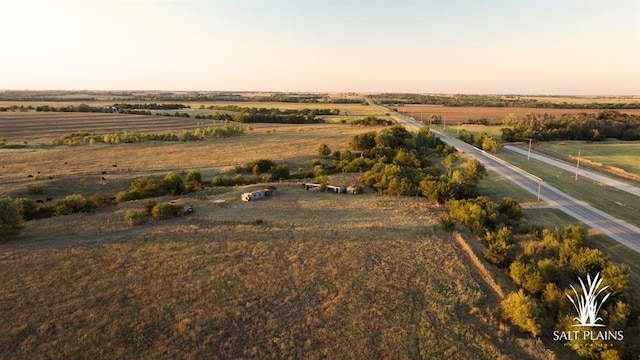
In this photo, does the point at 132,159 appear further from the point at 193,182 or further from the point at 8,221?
the point at 8,221

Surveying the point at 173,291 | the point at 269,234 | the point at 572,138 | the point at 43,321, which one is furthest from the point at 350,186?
the point at 572,138

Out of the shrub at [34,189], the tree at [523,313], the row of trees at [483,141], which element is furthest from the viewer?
the row of trees at [483,141]

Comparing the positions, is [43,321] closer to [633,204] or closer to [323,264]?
[323,264]

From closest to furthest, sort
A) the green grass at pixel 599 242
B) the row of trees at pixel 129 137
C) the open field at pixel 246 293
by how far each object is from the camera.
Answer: the open field at pixel 246 293 < the green grass at pixel 599 242 < the row of trees at pixel 129 137

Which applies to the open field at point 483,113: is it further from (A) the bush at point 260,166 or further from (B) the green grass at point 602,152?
(A) the bush at point 260,166

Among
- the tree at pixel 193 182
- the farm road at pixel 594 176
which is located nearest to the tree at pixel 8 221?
the tree at pixel 193 182

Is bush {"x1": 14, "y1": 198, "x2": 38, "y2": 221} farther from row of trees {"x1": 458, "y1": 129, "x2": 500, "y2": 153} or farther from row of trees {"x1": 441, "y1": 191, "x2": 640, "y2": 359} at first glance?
row of trees {"x1": 458, "y1": 129, "x2": 500, "y2": 153}

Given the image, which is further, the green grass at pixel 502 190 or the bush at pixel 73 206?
the green grass at pixel 502 190
